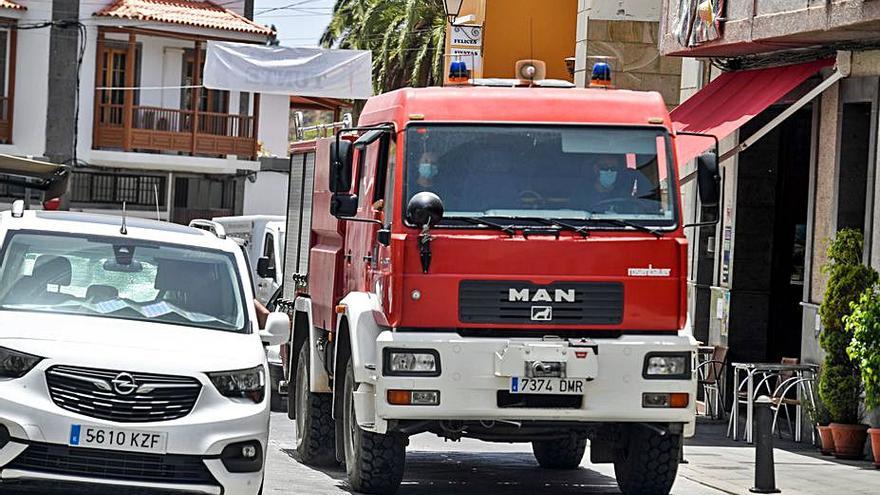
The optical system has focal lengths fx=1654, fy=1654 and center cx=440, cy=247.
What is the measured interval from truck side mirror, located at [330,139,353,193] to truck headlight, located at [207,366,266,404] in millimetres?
2188

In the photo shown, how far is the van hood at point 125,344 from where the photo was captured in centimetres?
877

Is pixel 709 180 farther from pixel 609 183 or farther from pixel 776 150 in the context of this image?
pixel 776 150

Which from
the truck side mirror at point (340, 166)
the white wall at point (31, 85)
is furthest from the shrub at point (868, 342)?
the white wall at point (31, 85)

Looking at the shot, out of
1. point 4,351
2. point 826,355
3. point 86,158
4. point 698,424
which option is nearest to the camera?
point 4,351

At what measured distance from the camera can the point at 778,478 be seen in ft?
44.4

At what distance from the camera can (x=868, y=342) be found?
14094 mm

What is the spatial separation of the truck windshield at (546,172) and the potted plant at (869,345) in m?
3.76

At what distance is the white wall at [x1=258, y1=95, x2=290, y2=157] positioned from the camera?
50.6 metres

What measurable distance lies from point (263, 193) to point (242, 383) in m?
40.8

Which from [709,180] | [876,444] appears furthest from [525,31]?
[709,180]

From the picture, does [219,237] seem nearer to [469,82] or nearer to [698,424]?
[469,82]

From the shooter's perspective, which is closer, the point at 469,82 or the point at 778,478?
the point at 469,82

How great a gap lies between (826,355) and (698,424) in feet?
10.0

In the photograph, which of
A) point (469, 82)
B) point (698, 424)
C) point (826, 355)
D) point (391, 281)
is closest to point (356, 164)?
point (469, 82)
